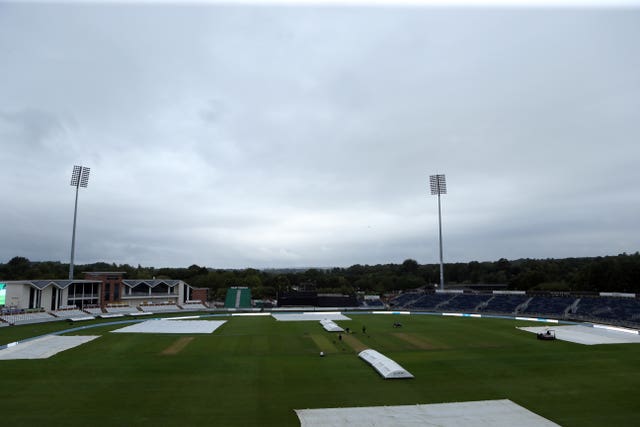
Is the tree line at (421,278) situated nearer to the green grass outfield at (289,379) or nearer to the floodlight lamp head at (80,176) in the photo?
the floodlight lamp head at (80,176)

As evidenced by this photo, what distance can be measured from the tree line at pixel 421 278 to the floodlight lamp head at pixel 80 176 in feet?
128

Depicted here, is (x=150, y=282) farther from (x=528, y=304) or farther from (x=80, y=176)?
(x=528, y=304)

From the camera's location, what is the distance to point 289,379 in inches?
1167

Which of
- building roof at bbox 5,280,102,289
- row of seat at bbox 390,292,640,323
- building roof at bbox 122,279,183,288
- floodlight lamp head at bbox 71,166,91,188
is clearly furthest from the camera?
building roof at bbox 122,279,183,288

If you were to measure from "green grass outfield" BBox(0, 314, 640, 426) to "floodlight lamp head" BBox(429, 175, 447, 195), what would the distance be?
152 feet

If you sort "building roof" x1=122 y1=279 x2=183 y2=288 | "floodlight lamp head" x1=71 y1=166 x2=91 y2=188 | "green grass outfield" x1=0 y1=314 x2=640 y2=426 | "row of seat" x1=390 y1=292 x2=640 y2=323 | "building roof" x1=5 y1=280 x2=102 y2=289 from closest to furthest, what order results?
"green grass outfield" x1=0 y1=314 x2=640 y2=426 < "row of seat" x1=390 y1=292 x2=640 y2=323 < "building roof" x1=5 y1=280 x2=102 y2=289 < "floodlight lamp head" x1=71 y1=166 x2=91 y2=188 < "building roof" x1=122 y1=279 x2=183 y2=288

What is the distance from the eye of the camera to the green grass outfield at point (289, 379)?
22.5 metres

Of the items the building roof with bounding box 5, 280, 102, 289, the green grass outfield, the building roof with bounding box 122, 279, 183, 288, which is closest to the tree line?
the building roof with bounding box 122, 279, 183, 288

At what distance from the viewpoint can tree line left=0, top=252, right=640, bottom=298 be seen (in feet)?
330

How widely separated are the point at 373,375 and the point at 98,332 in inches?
1656

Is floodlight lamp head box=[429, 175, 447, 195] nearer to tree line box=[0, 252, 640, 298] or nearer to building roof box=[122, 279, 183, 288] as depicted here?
tree line box=[0, 252, 640, 298]

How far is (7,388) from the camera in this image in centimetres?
2705

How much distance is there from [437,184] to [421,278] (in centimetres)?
6999

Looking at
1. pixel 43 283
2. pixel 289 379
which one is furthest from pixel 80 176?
pixel 289 379
